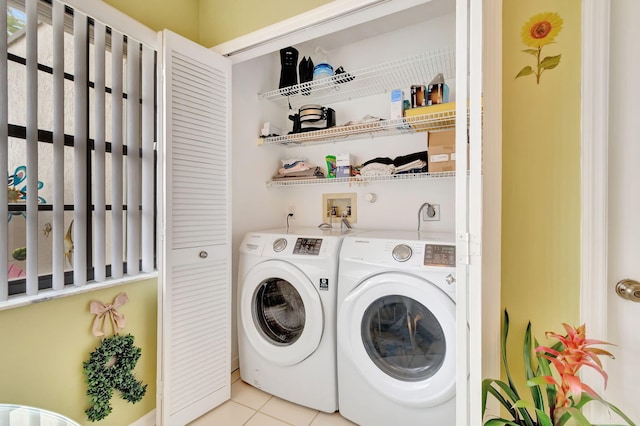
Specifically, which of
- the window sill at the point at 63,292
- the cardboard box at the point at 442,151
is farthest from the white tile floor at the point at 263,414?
the cardboard box at the point at 442,151

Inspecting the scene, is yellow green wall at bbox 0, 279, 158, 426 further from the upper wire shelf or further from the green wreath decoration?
the upper wire shelf

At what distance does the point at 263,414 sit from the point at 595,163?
79.8 inches

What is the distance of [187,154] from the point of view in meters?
1.54

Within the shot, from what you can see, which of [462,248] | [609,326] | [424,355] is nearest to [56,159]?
[462,248]

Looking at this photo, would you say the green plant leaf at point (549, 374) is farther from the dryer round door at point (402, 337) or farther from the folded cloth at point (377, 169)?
the folded cloth at point (377, 169)

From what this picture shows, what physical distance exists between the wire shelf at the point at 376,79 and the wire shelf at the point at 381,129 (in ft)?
1.10

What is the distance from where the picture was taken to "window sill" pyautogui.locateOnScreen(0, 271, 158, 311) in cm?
104

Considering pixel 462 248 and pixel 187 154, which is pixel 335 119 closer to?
pixel 187 154

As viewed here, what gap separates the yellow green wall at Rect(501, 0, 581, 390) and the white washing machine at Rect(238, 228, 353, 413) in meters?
0.87

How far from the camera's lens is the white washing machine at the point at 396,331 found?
125 cm

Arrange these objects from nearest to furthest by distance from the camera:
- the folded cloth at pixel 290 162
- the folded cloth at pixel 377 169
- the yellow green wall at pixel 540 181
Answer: the yellow green wall at pixel 540 181 → the folded cloth at pixel 377 169 → the folded cloth at pixel 290 162

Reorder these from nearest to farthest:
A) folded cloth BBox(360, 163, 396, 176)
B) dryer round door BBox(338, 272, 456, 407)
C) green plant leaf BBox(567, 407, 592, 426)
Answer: green plant leaf BBox(567, 407, 592, 426) < dryer round door BBox(338, 272, 456, 407) < folded cloth BBox(360, 163, 396, 176)

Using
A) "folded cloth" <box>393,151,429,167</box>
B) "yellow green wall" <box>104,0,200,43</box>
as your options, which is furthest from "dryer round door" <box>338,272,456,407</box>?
"yellow green wall" <box>104,0,200,43</box>

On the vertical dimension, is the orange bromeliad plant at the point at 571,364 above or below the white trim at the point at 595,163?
below
